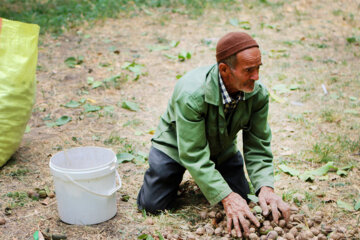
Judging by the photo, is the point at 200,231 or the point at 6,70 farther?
the point at 6,70

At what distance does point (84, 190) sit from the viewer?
8.11 ft

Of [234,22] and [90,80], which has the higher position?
[234,22]

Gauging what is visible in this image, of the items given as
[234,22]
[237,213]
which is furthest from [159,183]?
[234,22]

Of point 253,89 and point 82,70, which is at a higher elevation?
point 253,89

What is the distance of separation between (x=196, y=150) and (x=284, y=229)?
73cm

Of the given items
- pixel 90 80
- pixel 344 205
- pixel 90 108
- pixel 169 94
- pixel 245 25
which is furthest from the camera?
pixel 245 25

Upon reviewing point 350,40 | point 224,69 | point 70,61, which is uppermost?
point 224,69

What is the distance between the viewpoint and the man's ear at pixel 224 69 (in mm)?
2418

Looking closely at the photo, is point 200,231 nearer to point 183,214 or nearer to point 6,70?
point 183,214

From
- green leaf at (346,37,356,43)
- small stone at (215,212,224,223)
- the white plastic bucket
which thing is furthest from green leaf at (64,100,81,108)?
green leaf at (346,37,356,43)

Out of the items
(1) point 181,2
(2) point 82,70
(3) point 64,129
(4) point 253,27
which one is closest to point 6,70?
(3) point 64,129

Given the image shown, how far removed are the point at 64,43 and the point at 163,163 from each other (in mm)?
4510

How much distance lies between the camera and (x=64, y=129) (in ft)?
13.5

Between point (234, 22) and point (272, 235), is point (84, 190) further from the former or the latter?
point (234, 22)
